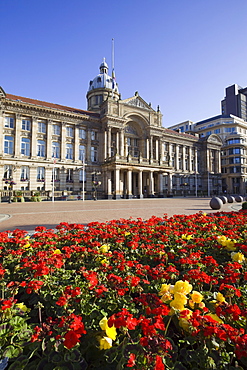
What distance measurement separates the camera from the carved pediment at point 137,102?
153 ft

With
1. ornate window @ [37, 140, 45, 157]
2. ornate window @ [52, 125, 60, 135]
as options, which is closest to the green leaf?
ornate window @ [37, 140, 45, 157]

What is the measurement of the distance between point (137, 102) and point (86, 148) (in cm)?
1714

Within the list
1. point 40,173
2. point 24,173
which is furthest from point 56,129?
point 24,173

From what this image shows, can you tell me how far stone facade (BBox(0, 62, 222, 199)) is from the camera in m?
36.4

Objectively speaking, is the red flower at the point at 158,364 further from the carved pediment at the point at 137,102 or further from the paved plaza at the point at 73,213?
the carved pediment at the point at 137,102

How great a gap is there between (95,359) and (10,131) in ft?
137

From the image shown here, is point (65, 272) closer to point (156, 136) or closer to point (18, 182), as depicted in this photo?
point (18, 182)

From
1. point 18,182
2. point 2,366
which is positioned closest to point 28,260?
point 2,366

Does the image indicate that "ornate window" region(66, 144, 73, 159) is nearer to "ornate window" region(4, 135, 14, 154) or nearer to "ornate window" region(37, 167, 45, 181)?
"ornate window" region(37, 167, 45, 181)

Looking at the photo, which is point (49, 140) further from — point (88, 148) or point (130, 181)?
point (130, 181)

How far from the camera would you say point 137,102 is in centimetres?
4791

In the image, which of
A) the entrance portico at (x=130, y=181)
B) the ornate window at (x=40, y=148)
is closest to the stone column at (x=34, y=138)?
the ornate window at (x=40, y=148)

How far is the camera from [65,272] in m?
3.40

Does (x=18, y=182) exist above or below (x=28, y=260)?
above
